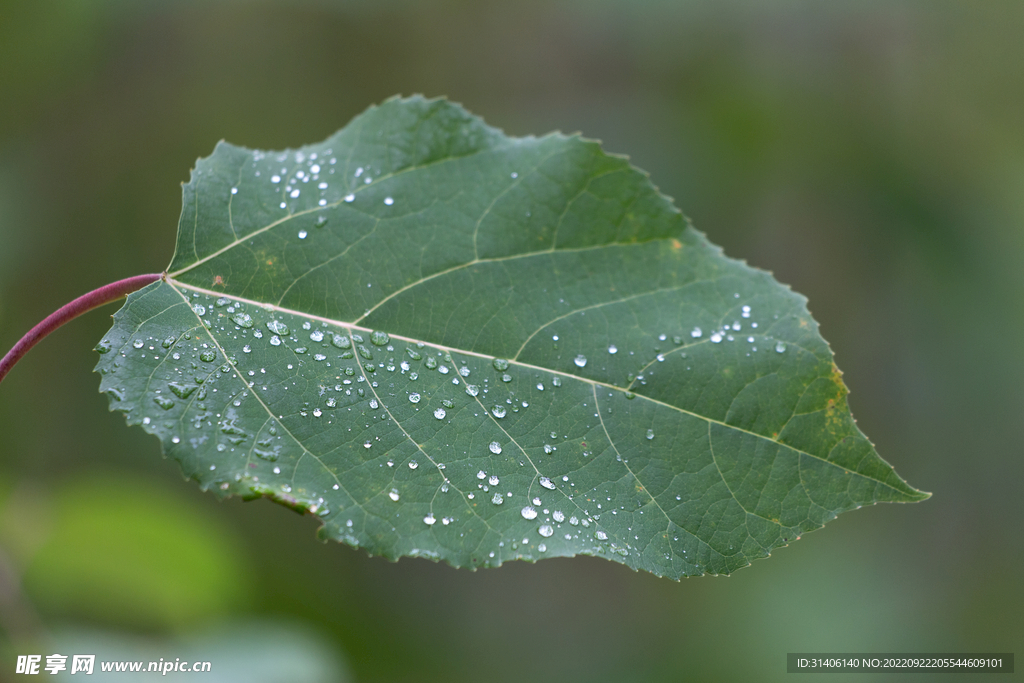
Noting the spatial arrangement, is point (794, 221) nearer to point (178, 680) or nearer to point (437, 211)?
point (437, 211)

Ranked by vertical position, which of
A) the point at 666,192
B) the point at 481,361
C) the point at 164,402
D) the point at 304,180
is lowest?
the point at 164,402

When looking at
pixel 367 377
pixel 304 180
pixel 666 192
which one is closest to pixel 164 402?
pixel 367 377

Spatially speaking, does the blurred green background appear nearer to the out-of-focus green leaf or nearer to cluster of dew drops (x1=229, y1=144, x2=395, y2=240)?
the out-of-focus green leaf

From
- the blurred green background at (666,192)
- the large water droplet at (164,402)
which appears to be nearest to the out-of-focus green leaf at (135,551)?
the blurred green background at (666,192)

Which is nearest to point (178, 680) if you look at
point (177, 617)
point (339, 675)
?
point (177, 617)

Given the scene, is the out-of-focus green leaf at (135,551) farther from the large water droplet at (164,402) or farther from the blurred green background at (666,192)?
the large water droplet at (164,402)

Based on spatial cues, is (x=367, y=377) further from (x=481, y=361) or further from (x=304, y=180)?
(x=304, y=180)
